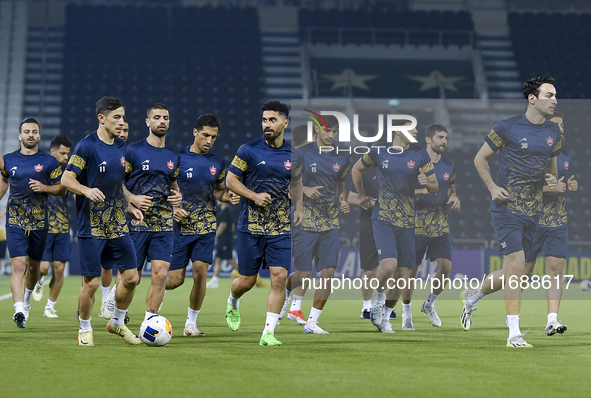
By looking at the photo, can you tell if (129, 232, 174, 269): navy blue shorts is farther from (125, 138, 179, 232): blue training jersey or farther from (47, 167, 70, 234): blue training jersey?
(47, 167, 70, 234): blue training jersey

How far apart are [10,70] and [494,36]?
730 inches

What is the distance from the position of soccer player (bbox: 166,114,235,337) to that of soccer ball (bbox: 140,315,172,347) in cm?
129

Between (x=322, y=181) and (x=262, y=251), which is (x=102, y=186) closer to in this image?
(x=262, y=251)

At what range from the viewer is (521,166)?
8.36 meters

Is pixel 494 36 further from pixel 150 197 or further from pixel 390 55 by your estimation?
pixel 150 197

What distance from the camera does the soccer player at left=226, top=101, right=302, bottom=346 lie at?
788 cm

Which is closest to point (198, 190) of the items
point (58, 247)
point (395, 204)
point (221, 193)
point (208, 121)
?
point (221, 193)

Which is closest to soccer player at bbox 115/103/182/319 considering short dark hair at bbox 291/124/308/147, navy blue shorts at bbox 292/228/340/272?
navy blue shorts at bbox 292/228/340/272

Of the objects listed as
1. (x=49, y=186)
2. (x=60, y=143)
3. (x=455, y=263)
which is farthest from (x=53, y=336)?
(x=455, y=263)

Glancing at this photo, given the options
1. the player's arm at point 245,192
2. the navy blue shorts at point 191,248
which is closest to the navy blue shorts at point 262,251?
the player's arm at point 245,192

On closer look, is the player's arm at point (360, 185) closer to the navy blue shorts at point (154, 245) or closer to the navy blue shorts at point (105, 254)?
the navy blue shorts at point (154, 245)

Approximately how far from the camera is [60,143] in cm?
1127

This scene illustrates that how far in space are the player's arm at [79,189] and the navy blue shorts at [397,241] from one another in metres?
3.74

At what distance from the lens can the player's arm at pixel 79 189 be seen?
705 cm
